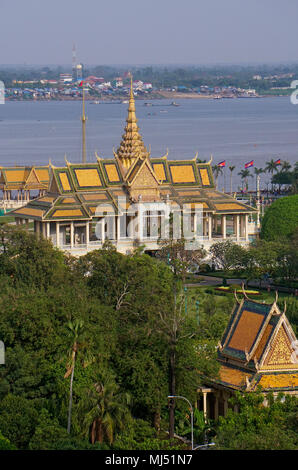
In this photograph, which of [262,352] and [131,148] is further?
[131,148]

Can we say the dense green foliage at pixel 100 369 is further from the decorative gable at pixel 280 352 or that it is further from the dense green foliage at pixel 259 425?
the decorative gable at pixel 280 352

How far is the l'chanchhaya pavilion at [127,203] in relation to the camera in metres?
81.5

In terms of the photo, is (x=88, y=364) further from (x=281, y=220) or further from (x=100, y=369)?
(x=281, y=220)

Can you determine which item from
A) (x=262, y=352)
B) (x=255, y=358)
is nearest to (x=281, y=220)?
(x=262, y=352)

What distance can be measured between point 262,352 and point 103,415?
7100 millimetres

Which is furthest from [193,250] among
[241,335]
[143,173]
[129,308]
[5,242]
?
[241,335]

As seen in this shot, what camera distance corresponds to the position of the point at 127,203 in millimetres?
83812

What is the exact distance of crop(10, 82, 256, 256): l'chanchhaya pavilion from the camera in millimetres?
81500

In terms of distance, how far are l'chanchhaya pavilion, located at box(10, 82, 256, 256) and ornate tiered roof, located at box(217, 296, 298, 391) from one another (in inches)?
1428

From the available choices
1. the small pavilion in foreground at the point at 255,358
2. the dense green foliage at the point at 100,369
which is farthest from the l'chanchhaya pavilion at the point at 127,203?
the small pavilion in foreground at the point at 255,358

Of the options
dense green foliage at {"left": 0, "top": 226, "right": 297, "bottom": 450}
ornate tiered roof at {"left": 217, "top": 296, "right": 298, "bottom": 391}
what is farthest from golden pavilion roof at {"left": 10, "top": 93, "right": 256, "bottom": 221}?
ornate tiered roof at {"left": 217, "top": 296, "right": 298, "bottom": 391}

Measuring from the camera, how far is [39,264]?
58.3 m

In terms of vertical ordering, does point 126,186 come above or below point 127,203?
above
